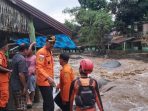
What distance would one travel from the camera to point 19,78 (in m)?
8.41

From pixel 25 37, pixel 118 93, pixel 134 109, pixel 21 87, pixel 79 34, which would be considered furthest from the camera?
pixel 79 34

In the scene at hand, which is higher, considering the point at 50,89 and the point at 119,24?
the point at 119,24

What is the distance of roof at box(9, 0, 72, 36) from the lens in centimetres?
979

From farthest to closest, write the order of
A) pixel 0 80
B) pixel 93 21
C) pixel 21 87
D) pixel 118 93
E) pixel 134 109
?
pixel 93 21 < pixel 118 93 < pixel 134 109 < pixel 21 87 < pixel 0 80

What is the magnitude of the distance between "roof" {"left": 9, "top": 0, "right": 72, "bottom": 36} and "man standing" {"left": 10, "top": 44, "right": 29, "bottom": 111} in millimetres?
1544

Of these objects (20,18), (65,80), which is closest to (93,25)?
(20,18)

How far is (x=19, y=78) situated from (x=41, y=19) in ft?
7.61

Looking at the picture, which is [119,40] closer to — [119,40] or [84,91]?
[119,40]

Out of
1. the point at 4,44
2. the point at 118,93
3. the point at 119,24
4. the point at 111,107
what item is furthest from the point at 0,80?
the point at 119,24

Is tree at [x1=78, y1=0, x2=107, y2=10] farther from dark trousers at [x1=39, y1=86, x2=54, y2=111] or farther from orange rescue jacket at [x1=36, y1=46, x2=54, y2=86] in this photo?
dark trousers at [x1=39, y1=86, x2=54, y2=111]

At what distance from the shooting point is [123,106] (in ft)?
38.5

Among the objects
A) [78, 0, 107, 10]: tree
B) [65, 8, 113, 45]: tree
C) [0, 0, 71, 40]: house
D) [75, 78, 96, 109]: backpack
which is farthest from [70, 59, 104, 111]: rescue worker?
[78, 0, 107, 10]: tree

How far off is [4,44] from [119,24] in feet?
152

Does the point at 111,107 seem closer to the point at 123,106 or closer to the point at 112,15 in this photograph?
the point at 123,106
